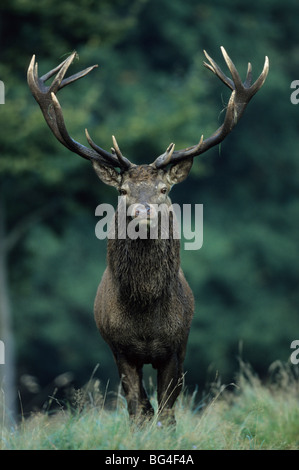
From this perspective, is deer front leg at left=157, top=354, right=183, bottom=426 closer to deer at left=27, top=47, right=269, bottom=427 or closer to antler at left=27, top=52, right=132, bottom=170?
deer at left=27, top=47, right=269, bottom=427

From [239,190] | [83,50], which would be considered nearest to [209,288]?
[239,190]

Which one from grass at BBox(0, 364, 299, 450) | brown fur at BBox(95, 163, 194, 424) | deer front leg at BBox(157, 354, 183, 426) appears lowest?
grass at BBox(0, 364, 299, 450)

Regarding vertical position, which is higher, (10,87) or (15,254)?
(10,87)

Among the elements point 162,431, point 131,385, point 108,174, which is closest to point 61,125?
point 108,174

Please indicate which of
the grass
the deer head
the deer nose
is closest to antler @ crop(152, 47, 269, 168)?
the deer head

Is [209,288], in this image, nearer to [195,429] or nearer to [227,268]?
[227,268]

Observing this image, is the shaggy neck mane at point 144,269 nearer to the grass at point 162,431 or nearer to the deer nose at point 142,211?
the deer nose at point 142,211

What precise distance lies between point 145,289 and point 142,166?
32.9 inches

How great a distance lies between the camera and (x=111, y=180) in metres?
5.89

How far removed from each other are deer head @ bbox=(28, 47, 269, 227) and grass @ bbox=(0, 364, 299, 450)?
1359 millimetres

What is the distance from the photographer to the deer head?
552cm

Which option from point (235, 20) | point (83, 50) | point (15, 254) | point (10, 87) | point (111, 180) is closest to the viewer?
point (111, 180)

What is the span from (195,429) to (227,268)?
44.1 feet

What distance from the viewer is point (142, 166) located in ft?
18.7
